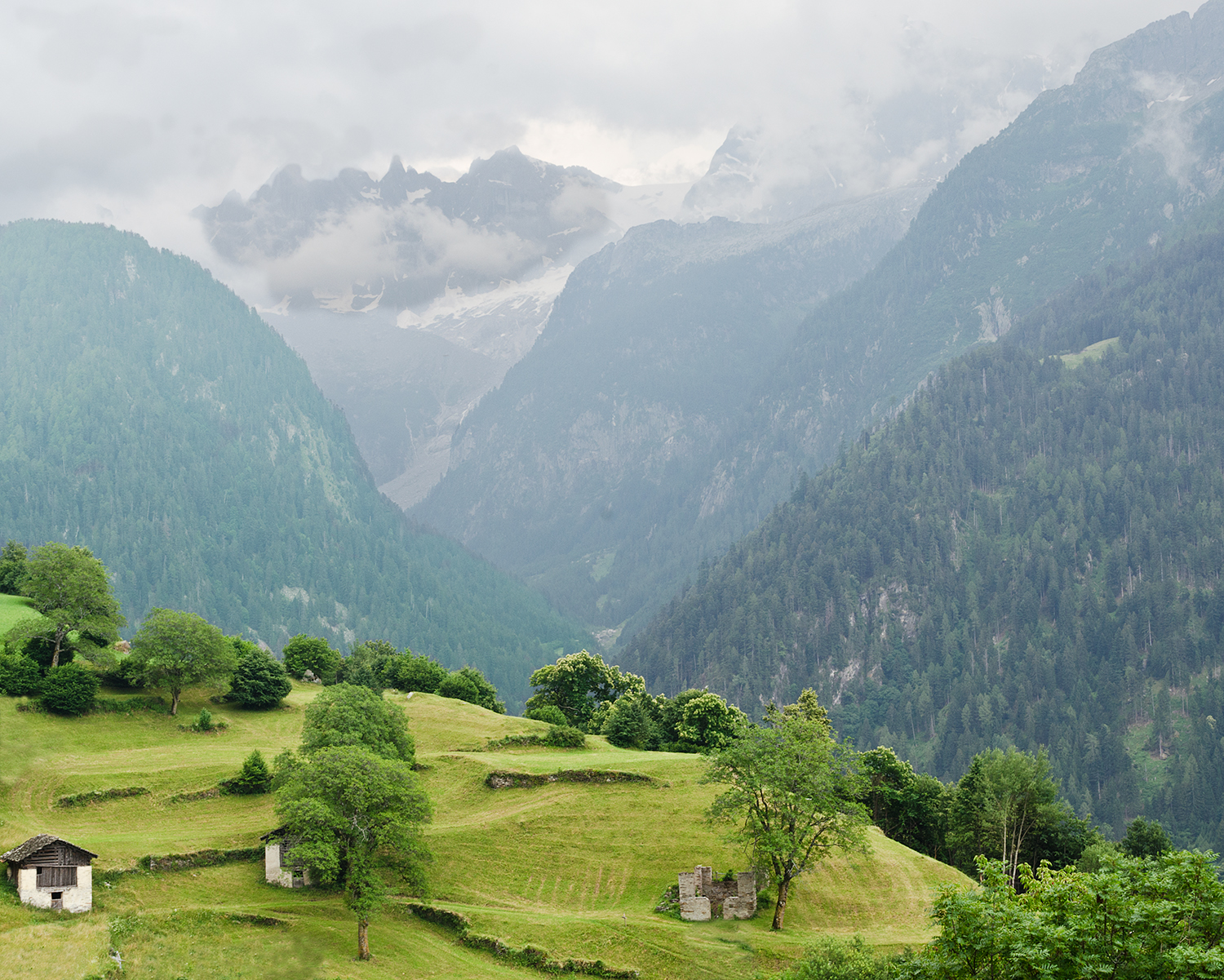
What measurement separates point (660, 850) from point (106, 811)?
40.8 metres

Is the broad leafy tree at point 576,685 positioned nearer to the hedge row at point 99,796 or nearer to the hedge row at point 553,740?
the hedge row at point 553,740

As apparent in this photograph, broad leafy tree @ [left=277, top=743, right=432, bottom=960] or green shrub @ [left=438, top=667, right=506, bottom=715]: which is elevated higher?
green shrub @ [left=438, top=667, right=506, bottom=715]

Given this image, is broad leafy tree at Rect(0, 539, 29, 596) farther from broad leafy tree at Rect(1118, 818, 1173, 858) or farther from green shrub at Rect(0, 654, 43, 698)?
broad leafy tree at Rect(1118, 818, 1173, 858)

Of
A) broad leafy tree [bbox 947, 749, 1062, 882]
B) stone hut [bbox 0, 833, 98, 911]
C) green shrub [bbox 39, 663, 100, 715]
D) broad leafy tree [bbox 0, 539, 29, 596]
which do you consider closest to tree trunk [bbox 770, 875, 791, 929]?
broad leafy tree [bbox 947, 749, 1062, 882]

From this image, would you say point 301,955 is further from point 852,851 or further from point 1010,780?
point 1010,780

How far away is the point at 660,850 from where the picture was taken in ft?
249

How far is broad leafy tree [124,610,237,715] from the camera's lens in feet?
321

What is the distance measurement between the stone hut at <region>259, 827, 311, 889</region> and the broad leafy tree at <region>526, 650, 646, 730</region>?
66.8m

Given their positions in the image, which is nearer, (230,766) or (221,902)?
(221,902)

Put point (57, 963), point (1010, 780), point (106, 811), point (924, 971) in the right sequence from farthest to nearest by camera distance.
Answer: point (1010, 780)
point (106, 811)
point (57, 963)
point (924, 971)

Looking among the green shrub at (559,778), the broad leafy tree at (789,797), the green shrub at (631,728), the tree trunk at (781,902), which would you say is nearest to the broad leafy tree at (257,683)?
the green shrub at (559,778)

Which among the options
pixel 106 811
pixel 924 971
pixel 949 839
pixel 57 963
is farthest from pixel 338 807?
pixel 949 839

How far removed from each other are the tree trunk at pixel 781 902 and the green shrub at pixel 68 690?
6384 centimetres

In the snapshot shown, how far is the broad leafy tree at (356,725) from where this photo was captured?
74.3m
